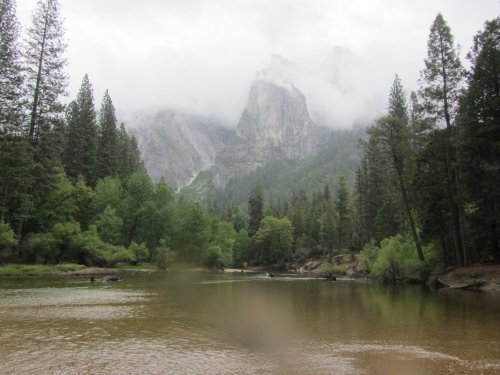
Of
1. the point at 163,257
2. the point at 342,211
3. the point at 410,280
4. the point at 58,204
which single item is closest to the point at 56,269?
the point at 58,204

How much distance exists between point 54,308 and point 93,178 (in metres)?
55.5

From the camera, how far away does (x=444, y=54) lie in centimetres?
3553

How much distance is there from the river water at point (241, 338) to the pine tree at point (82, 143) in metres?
50.9

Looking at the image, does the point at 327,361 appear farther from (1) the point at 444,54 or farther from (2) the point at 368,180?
(2) the point at 368,180

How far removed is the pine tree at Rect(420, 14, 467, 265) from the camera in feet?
112

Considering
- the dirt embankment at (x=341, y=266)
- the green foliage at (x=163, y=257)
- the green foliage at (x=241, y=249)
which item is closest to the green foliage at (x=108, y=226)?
the green foliage at (x=163, y=257)

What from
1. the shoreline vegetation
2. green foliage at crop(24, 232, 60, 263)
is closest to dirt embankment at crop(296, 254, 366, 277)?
the shoreline vegetation

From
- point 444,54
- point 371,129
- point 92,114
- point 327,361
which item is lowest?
point 327,361

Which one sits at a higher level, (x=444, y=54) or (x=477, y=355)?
(x=444, y=54)

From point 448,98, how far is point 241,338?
30.5 m

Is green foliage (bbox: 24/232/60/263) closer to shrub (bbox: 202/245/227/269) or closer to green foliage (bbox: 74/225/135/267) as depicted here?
green foliage (bbox: 74/225/135/267)

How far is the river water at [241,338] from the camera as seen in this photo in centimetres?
888

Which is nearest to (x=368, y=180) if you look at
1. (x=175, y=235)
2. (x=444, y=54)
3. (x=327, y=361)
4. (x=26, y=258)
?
(x=175, y=235)

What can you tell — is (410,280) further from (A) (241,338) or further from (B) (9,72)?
(B) (9,72)
